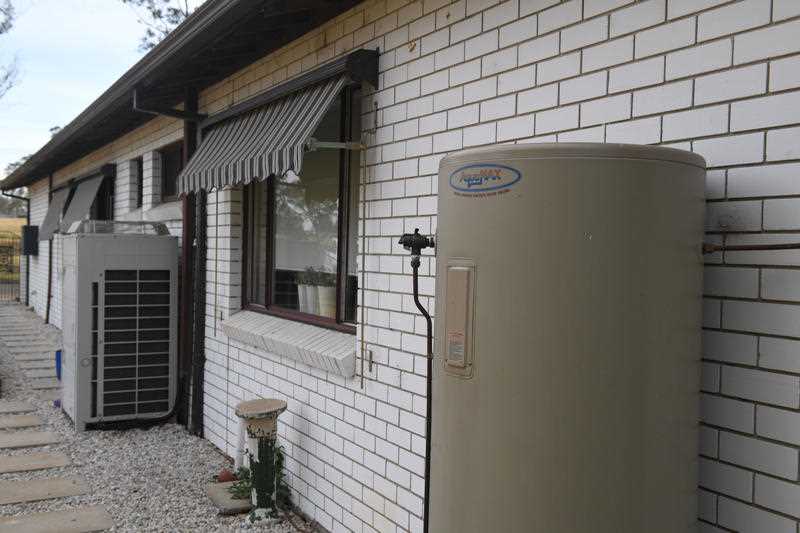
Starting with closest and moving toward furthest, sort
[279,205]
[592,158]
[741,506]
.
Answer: [592,158] < [741,506] < [279,205]

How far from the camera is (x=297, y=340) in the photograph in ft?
16.5

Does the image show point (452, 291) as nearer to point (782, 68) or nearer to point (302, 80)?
point (782, 68)

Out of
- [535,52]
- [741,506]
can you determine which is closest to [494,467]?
[741,506]

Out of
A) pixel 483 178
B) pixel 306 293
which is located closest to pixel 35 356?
pixel 306 293

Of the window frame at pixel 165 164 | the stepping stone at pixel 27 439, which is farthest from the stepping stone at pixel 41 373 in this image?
the window frame at pixel 165 164

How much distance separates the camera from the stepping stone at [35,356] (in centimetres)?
1193

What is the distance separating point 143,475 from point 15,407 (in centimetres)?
349

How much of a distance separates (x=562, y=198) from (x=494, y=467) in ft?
2.82

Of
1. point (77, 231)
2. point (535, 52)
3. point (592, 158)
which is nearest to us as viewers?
point (592, 158)

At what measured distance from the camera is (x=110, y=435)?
7195 mm

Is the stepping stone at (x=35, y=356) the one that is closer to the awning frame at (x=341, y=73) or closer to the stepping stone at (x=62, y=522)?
the stepping stone at (x=62, y=522)

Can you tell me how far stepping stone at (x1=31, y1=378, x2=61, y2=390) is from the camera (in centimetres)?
977

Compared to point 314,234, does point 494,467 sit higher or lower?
lower

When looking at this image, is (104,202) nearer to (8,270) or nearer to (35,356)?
(35,356)
